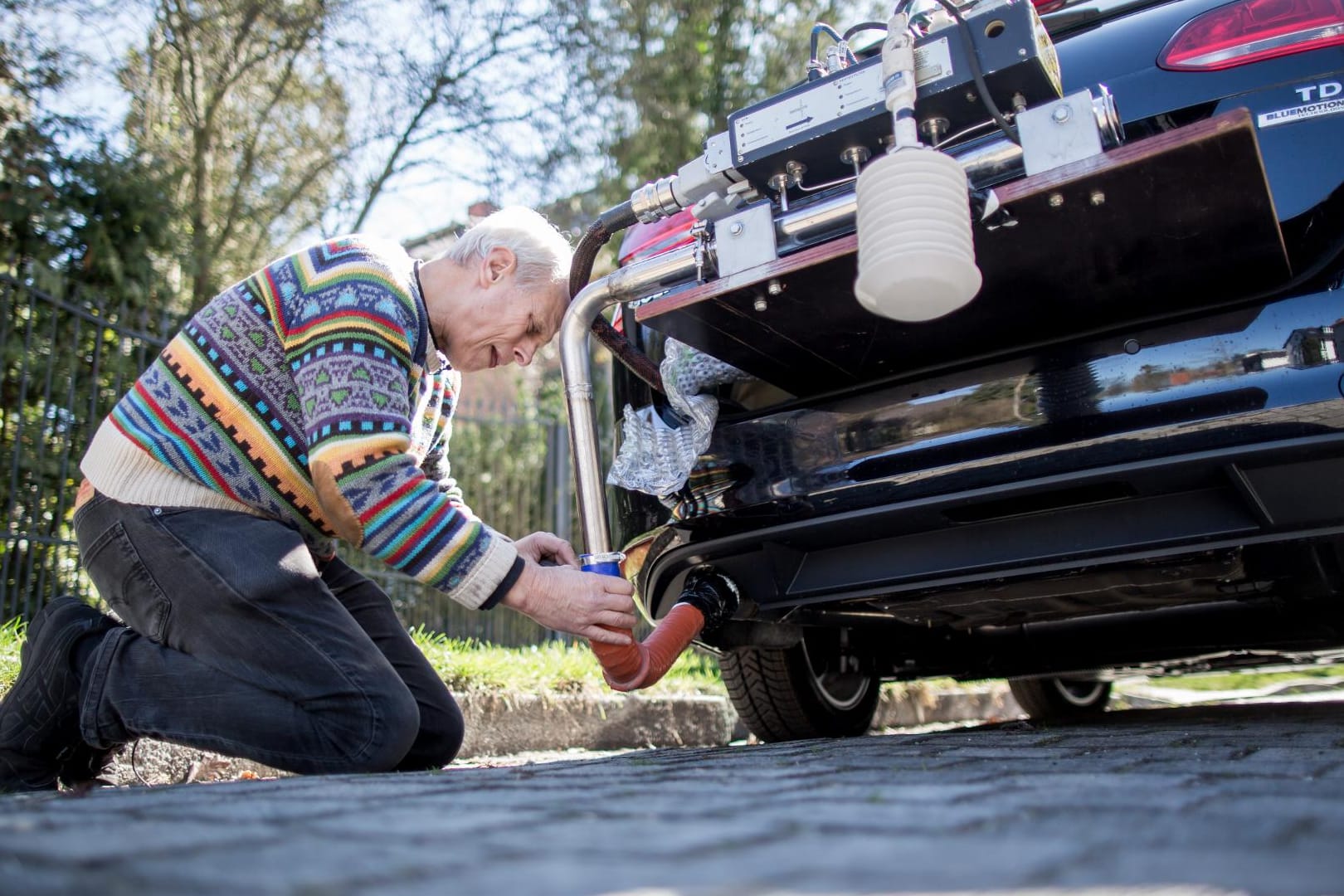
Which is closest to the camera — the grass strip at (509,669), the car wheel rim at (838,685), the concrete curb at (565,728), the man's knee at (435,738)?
the man's knee at (435,738)

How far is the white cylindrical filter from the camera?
1353 millimetres

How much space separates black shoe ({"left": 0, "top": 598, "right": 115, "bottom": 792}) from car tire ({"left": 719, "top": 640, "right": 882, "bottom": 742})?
1.32 m

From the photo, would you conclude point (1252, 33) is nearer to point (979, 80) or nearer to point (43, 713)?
point (979, 80)

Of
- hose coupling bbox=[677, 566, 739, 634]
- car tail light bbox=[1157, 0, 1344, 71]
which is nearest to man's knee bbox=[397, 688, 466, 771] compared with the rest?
hose coupling bbox=[677, 566, 739, 634]

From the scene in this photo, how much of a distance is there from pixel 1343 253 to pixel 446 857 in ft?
5.10

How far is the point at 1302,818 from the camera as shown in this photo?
1041mm

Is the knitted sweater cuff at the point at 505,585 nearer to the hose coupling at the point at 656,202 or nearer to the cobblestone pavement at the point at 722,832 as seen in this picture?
the cobblestone pavement at the point at 722,832

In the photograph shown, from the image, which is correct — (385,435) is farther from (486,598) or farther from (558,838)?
(558,838)

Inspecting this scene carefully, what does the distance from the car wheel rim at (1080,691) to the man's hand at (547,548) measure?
2.41m

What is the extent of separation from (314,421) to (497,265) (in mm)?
512

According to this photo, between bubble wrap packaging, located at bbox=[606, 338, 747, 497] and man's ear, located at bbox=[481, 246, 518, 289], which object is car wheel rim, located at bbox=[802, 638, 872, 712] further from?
man's ear, located at bbox=[481, 246, 518, 289]

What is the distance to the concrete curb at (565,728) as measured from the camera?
2.54m

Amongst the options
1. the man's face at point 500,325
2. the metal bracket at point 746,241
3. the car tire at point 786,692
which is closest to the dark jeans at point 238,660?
the man's face at point 500,325

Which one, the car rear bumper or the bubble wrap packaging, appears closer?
the car rear bumper
